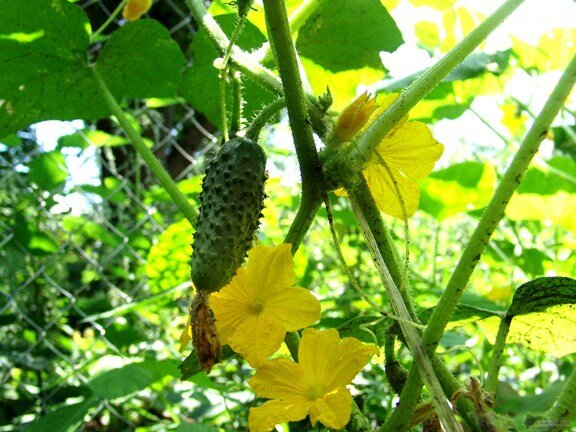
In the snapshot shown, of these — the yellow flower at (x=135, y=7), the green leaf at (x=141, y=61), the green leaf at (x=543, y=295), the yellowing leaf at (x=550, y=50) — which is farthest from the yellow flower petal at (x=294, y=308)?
the yellowing leaf at (x=550, y=50)

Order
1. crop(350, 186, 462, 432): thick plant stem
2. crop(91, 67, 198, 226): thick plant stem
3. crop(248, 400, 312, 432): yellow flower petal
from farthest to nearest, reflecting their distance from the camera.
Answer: crop(91, 67, 198, 226): thick plant stem, crop(248, 400, 312, 432): yellow flower petal, crop(350, 186, 462, 432): thick plant stem

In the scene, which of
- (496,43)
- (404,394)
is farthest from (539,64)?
(404,394)

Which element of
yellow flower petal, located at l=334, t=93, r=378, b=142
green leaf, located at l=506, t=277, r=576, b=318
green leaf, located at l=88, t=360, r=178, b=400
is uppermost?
yellow flower petal, located at l=334, t=93, r=378, b=142

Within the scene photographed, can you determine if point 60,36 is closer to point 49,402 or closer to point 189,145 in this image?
point 49,402

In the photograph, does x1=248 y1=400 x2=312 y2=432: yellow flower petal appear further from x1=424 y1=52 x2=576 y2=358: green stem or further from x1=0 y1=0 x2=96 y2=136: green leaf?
x1=0 y1=0 x2=96 y2=136: green leaf

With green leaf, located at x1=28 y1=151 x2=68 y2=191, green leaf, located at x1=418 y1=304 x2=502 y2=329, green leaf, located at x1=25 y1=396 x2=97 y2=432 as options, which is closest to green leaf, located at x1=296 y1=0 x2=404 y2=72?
green leaf, located at x1=418 y1=304 x2=502 y2=329

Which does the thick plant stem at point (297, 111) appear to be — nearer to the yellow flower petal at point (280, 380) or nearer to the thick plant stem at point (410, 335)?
the thick plant stem at point (410, 335)
